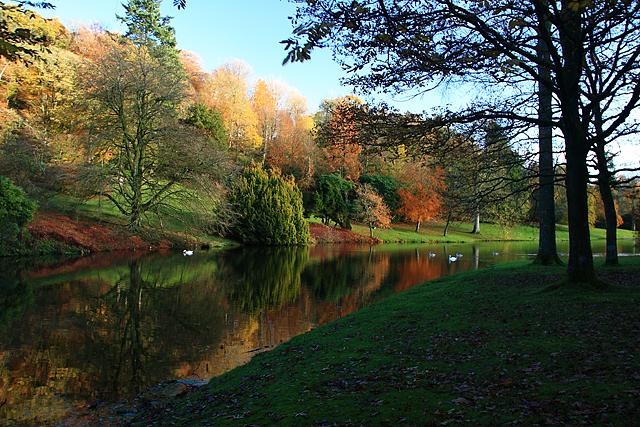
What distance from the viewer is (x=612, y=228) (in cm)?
1298

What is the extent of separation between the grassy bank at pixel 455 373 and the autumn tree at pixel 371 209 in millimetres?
35136

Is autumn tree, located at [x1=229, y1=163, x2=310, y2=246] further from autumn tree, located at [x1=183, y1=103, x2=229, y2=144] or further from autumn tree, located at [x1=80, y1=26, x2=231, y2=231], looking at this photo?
autumn tree, located at [x1=183, y1=103, x2=229, y2=144]

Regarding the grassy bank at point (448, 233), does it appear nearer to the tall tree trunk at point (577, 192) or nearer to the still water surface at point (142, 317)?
the still water surface at point (142, 317)

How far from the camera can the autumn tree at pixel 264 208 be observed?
1308 inches

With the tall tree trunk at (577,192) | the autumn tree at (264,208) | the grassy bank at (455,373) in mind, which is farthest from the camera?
the autumn tree at (264,208)

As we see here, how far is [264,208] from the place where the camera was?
109 feet

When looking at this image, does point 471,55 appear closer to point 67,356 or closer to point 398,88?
point 398,88

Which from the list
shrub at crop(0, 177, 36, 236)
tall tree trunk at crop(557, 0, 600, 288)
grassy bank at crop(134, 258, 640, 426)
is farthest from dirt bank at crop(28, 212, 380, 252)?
tall tree trunk at crop(557, 0, 600, 288)

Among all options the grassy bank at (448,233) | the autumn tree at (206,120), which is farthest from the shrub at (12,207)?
the grassy bank at (448,233)

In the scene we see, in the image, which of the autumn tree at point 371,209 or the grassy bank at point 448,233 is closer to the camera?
the autumn tree at point 371,209

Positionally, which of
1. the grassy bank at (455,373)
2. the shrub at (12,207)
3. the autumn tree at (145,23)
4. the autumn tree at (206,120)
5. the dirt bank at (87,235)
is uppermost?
the autumn tree at (145,23)

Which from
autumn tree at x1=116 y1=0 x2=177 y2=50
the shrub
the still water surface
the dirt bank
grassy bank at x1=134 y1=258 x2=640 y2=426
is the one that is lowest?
the still water surface

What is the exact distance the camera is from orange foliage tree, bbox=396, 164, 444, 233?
47263 millimetres

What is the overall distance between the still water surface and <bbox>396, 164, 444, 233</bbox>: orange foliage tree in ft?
87.9
